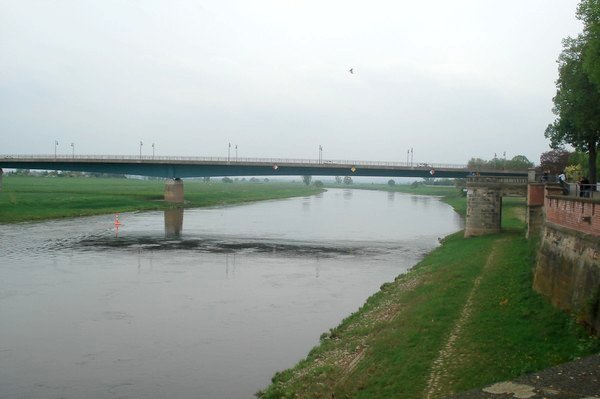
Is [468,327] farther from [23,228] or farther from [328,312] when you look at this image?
[23,228]

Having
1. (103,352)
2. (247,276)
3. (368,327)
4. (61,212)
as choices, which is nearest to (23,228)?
(61,212)

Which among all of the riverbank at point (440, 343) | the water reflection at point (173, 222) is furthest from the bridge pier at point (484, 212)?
the water reflection at point (173, 222)

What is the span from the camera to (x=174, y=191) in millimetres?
90812

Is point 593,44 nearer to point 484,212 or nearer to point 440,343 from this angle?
point 484,212

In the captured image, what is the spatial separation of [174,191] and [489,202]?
59.1m

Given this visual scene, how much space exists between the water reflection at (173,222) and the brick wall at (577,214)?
122 ft

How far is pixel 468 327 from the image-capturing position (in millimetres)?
17547

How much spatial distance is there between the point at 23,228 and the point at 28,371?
1648 inches

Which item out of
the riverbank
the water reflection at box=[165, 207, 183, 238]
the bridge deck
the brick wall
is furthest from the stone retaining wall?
the bridge deck

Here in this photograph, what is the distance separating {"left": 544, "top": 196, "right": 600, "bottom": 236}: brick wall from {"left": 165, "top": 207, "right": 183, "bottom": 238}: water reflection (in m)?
37.3

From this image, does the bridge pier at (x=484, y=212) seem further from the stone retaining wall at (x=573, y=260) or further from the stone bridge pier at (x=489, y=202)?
the stone retaining wall at (x=573, y=260)

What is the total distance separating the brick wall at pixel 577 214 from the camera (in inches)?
629

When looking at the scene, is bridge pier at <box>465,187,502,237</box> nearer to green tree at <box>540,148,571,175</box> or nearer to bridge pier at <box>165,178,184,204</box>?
green tree at <box>540,148,571,175</box>

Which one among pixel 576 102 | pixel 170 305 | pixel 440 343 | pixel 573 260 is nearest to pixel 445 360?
pixel 440 343
